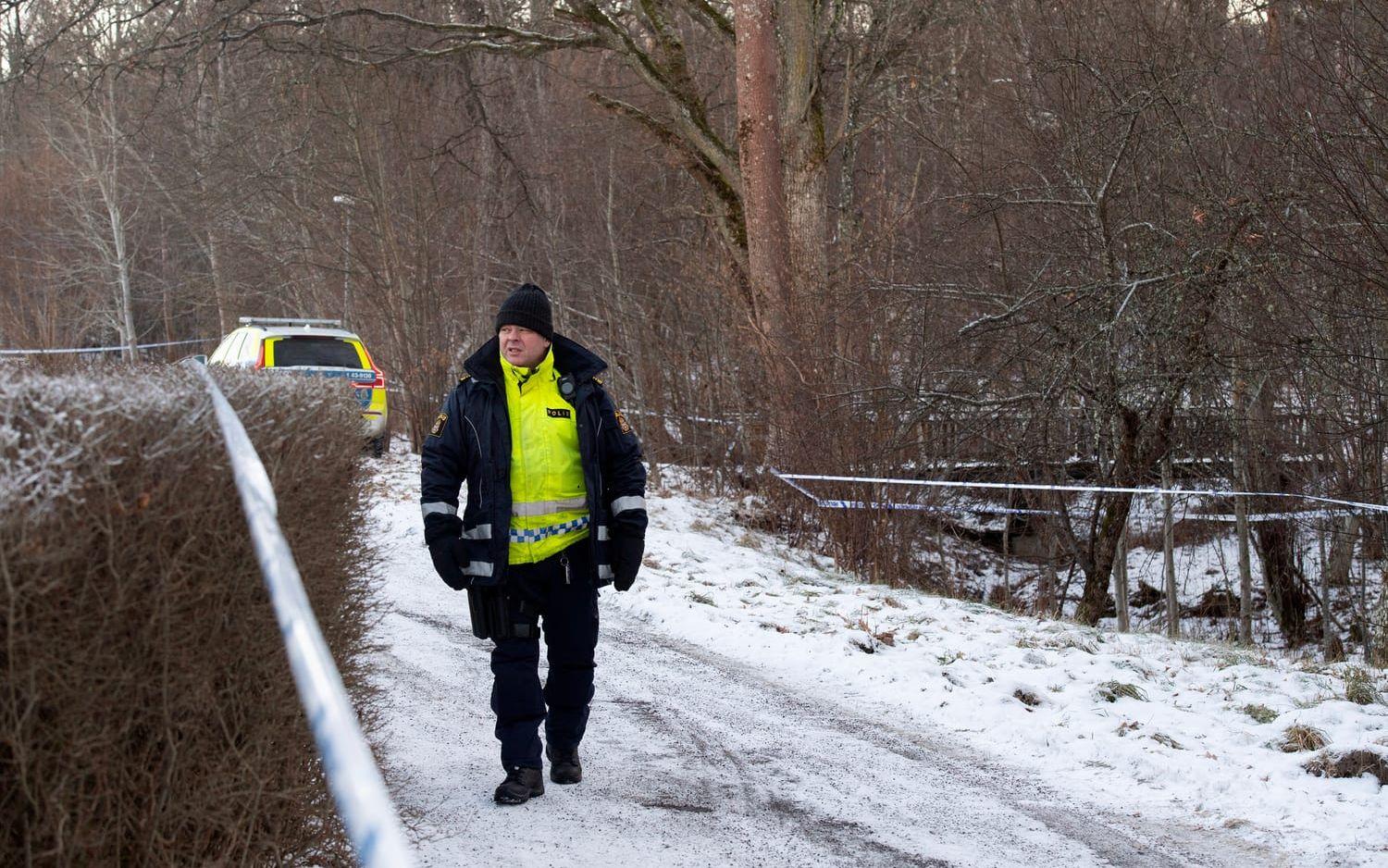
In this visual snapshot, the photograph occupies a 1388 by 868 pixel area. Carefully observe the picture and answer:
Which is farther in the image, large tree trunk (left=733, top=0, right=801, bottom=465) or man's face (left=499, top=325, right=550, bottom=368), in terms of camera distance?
large tree trunk (left=733, top=0, right=801, bottom=465)

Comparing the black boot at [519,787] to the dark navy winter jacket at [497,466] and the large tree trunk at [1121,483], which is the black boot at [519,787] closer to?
the dark navy winter jacket at [497,466]

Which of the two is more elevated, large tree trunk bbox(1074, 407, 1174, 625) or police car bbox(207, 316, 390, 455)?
police car bbox(207, 316, 390, 455)

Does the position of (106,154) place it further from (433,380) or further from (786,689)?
(786,689)

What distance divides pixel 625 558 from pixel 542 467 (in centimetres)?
49

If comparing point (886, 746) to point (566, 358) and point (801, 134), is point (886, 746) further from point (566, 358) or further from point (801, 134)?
point (801, 134)

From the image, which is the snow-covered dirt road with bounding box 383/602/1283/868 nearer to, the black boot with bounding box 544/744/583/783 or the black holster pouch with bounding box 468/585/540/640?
the black boot with bounding box 544/744/583/783

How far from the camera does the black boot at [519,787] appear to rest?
4930mm

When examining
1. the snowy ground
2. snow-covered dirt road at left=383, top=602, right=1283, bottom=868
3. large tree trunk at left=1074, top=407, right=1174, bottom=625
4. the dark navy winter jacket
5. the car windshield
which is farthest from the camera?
the car windshield

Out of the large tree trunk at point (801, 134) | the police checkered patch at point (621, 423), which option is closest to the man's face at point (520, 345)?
the police checkered patch at point (621, 423)

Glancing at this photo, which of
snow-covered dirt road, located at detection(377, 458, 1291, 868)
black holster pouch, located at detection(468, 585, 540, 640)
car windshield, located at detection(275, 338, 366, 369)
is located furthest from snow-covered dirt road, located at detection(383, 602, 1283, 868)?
car windshield, located at detection(275, 338, 366, 369)

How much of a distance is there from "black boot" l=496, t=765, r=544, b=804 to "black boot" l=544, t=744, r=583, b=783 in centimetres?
21

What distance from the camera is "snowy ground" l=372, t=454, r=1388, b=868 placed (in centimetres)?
473

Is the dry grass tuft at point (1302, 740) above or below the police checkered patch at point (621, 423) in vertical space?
below

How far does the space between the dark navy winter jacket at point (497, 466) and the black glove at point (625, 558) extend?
17mm
